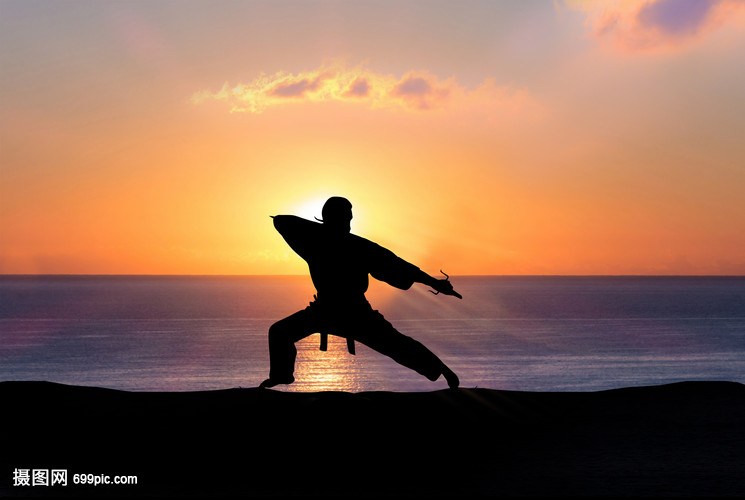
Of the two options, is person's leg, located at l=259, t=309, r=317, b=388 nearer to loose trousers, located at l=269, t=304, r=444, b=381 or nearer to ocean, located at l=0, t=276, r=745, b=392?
loose trousers, located at l=269, t=304, r=444, b=381

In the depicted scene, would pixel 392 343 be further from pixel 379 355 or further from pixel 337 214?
pixel 379 355

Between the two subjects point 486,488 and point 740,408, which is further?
point 740,408

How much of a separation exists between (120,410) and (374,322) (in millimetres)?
3550

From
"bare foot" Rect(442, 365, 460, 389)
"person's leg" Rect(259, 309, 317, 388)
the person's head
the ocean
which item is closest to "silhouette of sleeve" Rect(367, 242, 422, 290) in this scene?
the person's head

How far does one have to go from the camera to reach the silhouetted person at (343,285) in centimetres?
1055

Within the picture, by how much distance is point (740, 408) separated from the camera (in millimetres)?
11164

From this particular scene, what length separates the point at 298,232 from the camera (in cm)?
1074

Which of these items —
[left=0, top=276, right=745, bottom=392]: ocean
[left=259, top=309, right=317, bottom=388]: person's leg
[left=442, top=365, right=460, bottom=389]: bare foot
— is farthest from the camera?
[left=0, top=276, right=745, bottom=392]: ocean

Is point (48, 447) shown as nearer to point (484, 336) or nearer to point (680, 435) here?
point (680, 435)

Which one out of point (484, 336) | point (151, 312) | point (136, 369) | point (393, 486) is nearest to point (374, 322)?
point (393, 486)

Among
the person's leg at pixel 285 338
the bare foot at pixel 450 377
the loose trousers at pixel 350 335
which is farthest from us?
the bare foot at pixel 450 377

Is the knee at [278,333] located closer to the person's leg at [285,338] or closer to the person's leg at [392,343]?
the person's leg at [285,338]

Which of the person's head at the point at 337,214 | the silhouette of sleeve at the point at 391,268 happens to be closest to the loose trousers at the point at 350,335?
the silhouette of sleeve at the point at 391,268

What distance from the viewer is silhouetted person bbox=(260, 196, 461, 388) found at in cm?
1055
